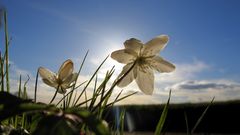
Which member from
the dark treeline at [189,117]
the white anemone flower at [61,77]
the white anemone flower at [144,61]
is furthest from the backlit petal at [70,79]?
the dark treeline at [189,117]

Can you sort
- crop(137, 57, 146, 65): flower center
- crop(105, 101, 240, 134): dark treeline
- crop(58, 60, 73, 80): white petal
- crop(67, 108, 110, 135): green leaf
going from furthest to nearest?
crop(105, 101, 240, 134): dark treeline → crop(137, 57, 146, 65): flower center → crop(58, 60, 73, 80): white petal → crop(67, 108, 110, 135): green leaf

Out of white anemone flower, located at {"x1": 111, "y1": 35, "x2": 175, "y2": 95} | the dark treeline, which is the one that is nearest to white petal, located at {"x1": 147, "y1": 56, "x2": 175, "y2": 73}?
white anemone flower, located at {"x1": 111, "y1": 35, "x2": 175, "y2": 95}

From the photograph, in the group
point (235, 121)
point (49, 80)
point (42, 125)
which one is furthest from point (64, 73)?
point (235, 121)

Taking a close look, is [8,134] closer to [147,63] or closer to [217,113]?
[147,63]

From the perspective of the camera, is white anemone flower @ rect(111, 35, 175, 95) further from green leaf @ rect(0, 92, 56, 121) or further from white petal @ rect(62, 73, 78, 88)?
green leaf @ rect(0, 92, 56, 121)

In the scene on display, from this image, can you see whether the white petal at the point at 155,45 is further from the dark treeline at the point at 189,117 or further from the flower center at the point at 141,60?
the dark treeline at the point at 189,117

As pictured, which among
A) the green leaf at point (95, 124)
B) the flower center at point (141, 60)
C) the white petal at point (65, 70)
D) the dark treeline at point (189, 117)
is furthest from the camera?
the dark treeline at point (189, 117)

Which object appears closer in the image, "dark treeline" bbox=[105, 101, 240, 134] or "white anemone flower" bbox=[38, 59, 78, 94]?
"white anemone flower" bbox=[38, 59, 78, 94]

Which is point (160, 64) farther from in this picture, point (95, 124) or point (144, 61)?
point (95, 124)

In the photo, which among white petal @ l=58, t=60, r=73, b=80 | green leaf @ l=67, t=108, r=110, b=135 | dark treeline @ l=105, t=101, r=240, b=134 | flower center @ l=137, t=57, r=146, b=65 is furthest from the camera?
dark treeline @ l=105, t=101, r=240, b=134
